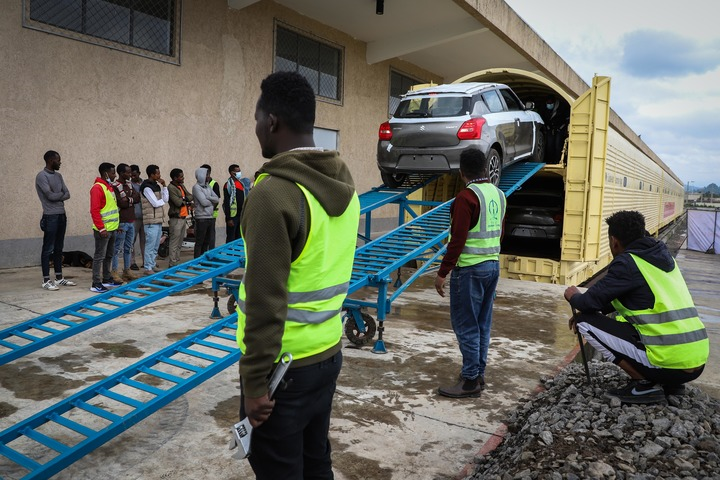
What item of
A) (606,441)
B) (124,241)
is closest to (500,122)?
(606,441)

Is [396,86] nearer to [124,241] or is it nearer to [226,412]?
[124,241]

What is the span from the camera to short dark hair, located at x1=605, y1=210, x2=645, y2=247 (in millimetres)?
3844

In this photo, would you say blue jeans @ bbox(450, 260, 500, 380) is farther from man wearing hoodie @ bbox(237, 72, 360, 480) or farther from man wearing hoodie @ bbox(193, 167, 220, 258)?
man wearing hoodie @ bbox(193, 167, 220, 258)

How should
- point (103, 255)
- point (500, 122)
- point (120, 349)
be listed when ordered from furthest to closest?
point (500, 122) < point (103, 255) < point (120, 349)

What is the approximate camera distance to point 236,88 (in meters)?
12.2

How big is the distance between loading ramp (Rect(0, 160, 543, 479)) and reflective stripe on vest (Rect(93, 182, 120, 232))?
2478 mm

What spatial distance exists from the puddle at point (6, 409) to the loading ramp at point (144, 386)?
11.2 inches

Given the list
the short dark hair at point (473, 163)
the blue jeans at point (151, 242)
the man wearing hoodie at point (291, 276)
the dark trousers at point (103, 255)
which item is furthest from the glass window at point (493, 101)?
the man wearing hoodie at point (291, 276)

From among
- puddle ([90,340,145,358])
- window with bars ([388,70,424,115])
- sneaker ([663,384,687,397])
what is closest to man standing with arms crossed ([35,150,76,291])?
puddle ([90,340,145,358])

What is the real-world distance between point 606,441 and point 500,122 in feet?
18.8

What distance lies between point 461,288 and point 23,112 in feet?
26.2

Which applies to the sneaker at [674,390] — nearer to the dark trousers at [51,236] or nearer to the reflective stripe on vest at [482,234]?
the reflective stripe on vest at [482,234]

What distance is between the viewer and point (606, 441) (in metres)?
3.12

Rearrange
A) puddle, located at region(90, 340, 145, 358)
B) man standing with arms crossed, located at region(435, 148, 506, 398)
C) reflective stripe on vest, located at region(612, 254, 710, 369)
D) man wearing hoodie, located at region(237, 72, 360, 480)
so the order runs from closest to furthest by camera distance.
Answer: man wearing hoodie, located at region(237, 72, 360, 480)
reflective stripe on vest, located at region(612, 254, 710, 369)
man standing with arms crossed, located at region(435, 148, 506, 398)
puddle, located at region(90, 340, 145, 358)
